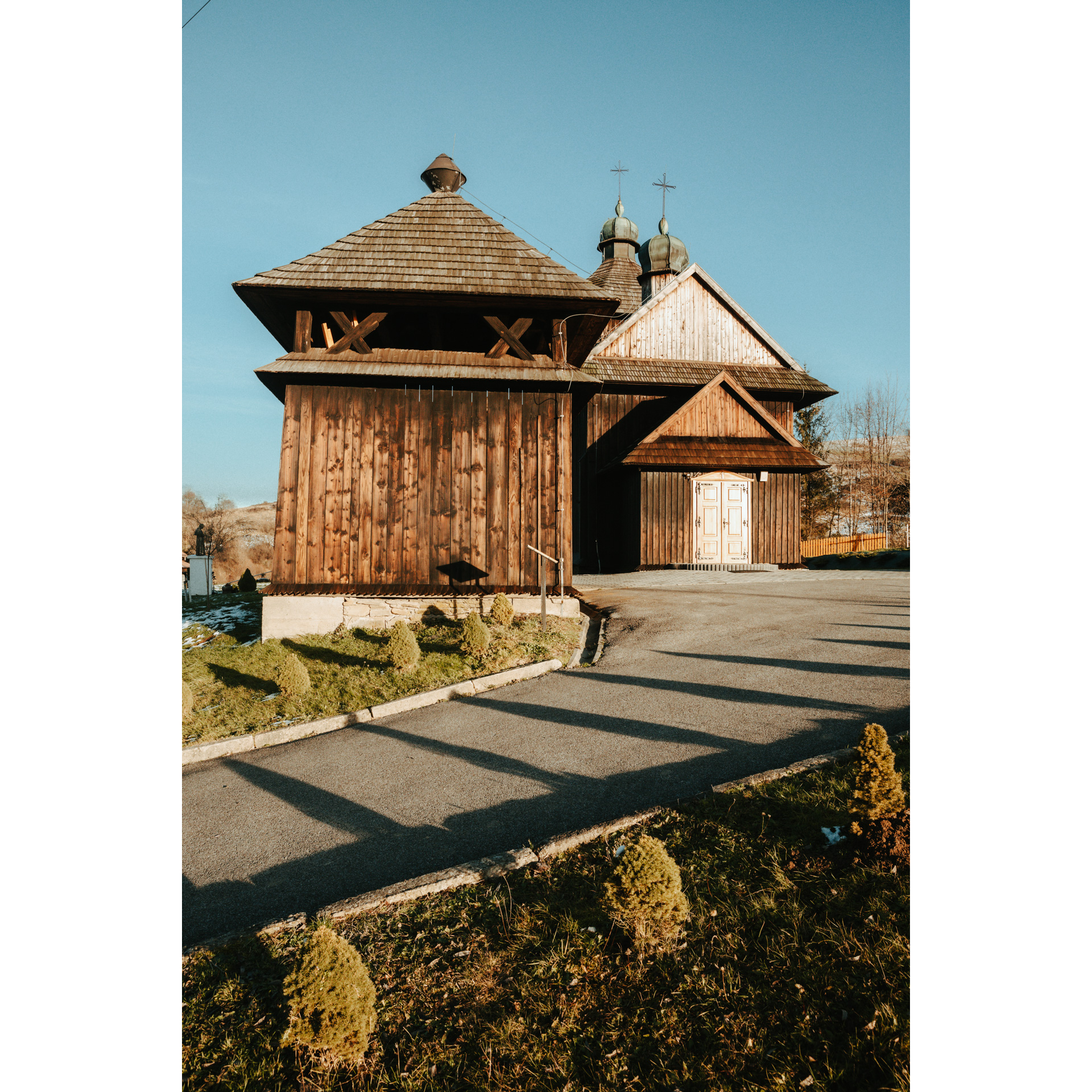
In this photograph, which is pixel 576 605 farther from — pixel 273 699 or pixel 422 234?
pixel 422 234

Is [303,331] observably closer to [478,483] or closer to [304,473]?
[304,473]

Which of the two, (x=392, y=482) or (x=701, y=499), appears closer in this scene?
(x=392, y=482)

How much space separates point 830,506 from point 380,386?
29.6 m

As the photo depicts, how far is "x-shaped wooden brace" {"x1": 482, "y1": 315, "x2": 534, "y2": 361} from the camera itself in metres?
10.4

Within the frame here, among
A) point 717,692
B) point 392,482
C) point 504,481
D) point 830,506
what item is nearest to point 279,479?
point 392,482

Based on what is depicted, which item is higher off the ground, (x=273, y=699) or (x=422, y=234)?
(x=422, y=234)

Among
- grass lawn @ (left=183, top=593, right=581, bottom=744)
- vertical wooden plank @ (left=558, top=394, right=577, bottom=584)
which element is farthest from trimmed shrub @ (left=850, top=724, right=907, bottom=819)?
vertical wooden plank @ (left=558, top=394, right=577, bottom=584)

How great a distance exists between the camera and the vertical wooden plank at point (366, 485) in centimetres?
1022

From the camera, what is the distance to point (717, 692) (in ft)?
21.7

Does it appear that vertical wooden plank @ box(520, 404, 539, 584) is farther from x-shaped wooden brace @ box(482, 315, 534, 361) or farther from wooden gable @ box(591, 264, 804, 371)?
wooden gable @ box(591, 264, 804, 371)
